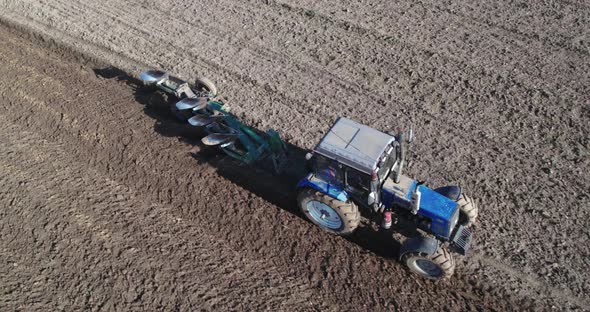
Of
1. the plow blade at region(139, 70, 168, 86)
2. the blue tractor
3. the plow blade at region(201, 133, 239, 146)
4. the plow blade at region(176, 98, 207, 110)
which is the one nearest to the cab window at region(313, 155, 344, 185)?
the blue tractor

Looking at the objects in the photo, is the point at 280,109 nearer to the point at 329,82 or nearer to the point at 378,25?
the point at 329,82

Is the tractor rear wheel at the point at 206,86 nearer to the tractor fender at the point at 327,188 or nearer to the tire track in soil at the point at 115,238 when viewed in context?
the tire track in soil at the point at 115,238

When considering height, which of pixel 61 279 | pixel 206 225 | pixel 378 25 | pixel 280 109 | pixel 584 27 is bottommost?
pixel 61 279

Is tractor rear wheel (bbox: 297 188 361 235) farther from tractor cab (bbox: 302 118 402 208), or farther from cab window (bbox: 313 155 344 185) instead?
cab window (bbox: 313 155 344 185)

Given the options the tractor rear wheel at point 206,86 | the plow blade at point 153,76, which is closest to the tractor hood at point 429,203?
the tractor rear wheel at point 206,86

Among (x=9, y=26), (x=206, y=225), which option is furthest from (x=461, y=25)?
(x=9, y=26)

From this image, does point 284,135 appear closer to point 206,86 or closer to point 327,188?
point 206,86

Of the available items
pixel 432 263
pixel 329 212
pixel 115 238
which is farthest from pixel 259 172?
pixel 432 263
